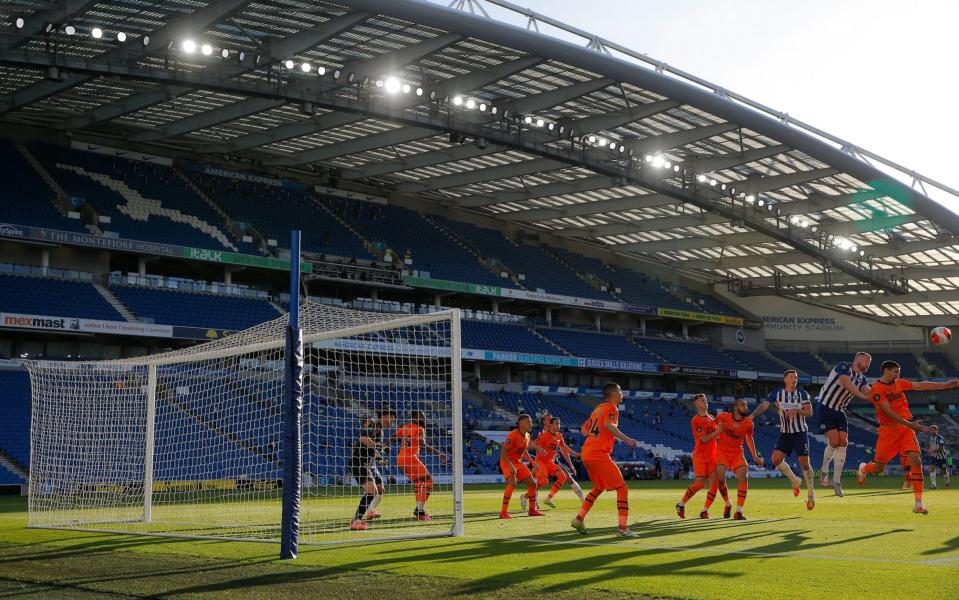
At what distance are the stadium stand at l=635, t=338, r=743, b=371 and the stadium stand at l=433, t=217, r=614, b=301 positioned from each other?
4.76m

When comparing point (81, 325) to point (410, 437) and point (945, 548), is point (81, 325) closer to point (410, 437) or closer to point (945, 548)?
point (410, 437)

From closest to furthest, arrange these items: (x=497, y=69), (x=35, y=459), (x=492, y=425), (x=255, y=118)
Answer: (x=35, y=459) < (x=497, y=69) < (x=255, y=118) < (x=492, y=425)

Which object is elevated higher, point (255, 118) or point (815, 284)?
point (255, 118)

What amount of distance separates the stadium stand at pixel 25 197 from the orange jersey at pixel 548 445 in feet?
92.9

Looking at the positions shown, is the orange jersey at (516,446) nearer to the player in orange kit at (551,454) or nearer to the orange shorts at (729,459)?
the player in orange kit at (551,454)

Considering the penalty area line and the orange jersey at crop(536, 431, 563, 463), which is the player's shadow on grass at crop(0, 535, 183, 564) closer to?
the penalty area line

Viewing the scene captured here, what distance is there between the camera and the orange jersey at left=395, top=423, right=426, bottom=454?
15.2 meters

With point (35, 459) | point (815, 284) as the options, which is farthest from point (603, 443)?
point (815, 284)

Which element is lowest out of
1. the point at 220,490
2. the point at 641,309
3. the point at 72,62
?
the point at 220,490

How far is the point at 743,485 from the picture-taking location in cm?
1602

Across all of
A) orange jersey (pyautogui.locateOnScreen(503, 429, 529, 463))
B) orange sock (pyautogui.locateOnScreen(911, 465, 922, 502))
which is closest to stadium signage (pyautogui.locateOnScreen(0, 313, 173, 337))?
orange jersey (pyautogui.locateOnScreen(503, 429, 529, 463))

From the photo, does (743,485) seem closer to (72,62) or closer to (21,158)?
(72,62)

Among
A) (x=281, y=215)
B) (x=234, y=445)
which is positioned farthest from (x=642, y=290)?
(x=234, y=445)

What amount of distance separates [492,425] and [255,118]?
18115mm
